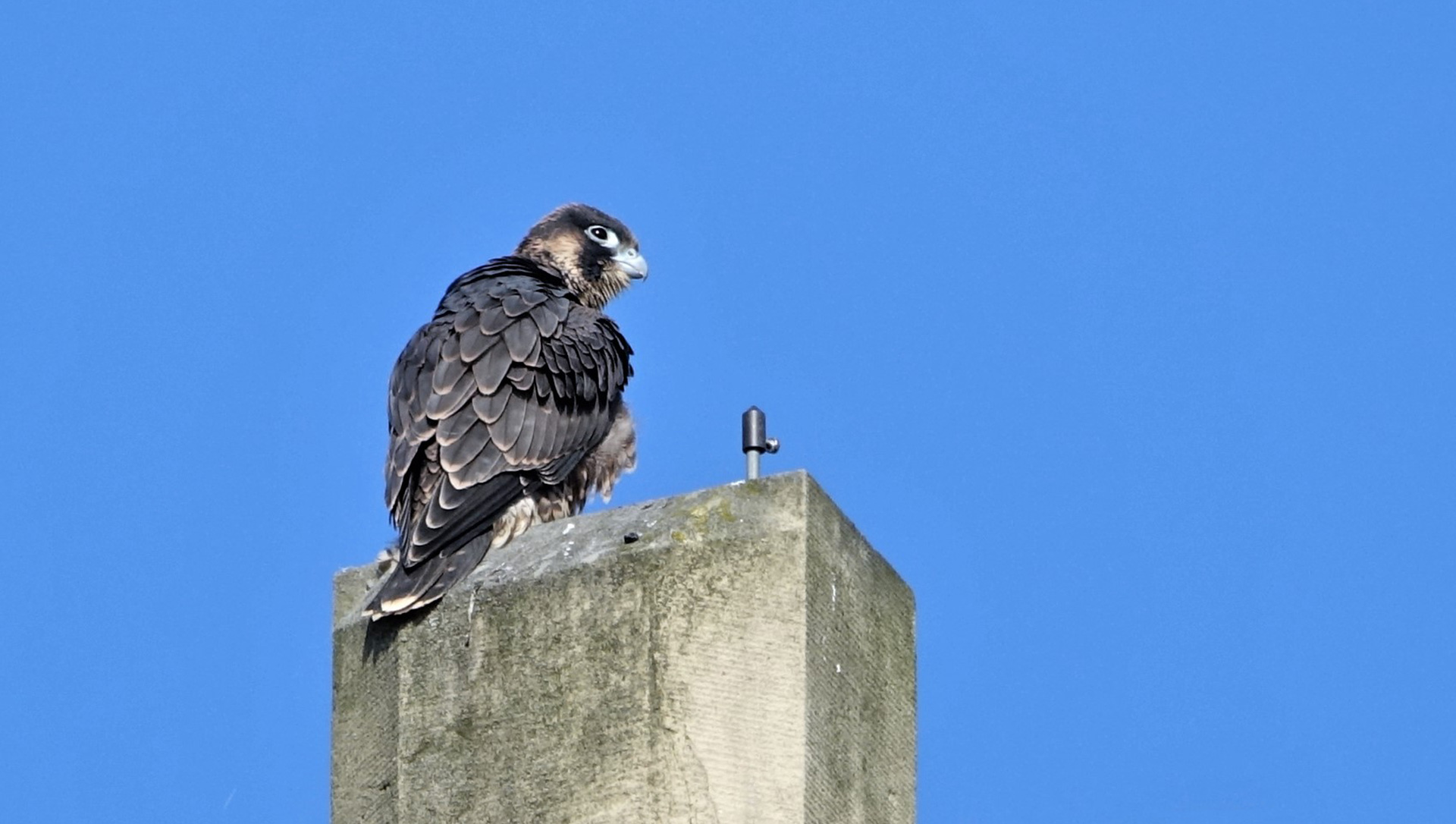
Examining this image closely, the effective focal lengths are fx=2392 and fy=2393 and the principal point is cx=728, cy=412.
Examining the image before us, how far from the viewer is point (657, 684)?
Result: 20.0 ft

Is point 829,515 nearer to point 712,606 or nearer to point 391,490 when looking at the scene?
point 712,606

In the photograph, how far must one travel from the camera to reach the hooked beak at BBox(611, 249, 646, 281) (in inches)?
425

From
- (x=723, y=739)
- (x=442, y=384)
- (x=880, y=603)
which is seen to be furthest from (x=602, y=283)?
(x=723, y=739)

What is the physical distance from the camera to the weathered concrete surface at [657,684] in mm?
6027

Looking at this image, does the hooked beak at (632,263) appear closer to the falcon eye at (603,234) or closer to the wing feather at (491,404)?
the falcon eye at (603,234)

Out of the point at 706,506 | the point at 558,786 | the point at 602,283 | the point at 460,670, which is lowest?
the point at 558,786

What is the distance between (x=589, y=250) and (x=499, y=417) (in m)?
2.54

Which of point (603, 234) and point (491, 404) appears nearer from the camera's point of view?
point (491, 404)

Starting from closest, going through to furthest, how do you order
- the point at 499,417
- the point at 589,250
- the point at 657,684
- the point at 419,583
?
the point at 657,684 → the point at 419,583 → the point at 499,417 → the point at 589,250

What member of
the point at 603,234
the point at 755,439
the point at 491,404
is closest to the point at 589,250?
the point at 603,234

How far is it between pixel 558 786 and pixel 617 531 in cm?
77

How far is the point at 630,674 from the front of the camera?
613 centimetres

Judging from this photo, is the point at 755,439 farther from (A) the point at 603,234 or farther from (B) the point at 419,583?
(A) the point at 603,234

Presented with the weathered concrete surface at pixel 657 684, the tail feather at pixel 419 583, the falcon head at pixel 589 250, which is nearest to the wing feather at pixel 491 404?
the tail feather at pixel 419 583
